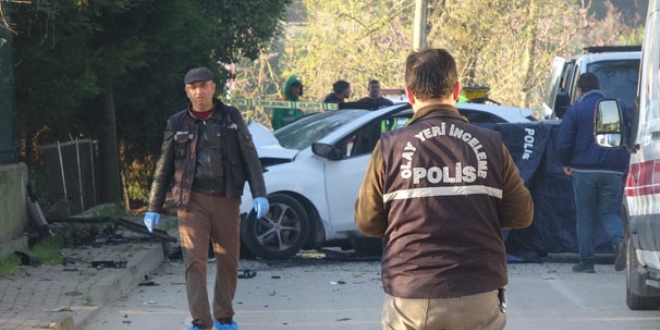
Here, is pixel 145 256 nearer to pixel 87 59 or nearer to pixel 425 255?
pixel 87 59

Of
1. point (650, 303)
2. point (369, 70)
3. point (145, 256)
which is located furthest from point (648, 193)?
point (369, 70)

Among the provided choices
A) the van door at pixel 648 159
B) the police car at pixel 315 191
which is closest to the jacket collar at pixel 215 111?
the van door at pixel 648 159

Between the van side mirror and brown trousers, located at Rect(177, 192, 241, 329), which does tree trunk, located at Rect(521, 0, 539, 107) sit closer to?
the van side mirror

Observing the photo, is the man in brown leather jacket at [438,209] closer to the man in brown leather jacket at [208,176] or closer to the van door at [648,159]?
the van door at [648,159]

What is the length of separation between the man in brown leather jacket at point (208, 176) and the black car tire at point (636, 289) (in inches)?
110

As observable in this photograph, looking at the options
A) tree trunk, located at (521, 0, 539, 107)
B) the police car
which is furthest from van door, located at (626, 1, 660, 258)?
tree trunk, located at (521, 0, 539, 107)

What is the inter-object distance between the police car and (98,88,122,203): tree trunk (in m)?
5.67

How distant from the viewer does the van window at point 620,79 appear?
Answer: 15102mm

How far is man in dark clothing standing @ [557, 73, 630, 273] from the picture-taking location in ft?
39.0

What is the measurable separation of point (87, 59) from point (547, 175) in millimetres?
5437

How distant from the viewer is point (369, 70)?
115ft

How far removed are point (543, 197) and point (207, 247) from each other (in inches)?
215

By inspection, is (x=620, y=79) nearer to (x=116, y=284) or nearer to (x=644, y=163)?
(x=644, y=163)

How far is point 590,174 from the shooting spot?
11.9m
